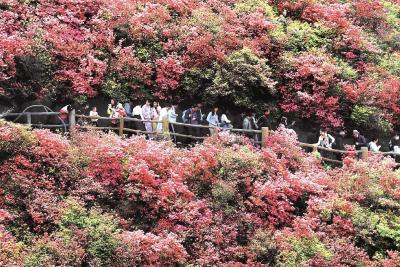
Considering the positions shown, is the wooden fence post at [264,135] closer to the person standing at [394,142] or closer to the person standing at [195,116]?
the person standing at [195,116]

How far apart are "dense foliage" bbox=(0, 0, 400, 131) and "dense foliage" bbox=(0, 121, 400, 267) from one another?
4932 millimetres

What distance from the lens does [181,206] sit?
20.0 m

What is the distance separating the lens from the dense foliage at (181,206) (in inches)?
714

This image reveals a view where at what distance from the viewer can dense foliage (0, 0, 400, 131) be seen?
26.0m

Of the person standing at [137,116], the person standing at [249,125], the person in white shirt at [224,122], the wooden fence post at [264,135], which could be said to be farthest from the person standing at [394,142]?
the person standing at [137,116]

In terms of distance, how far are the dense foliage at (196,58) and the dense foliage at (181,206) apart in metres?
4.93

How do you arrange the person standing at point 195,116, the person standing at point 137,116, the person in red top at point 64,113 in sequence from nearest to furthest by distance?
the person in red top at point 64,113
the person standing at point 195,116
the person standing at point 137,116

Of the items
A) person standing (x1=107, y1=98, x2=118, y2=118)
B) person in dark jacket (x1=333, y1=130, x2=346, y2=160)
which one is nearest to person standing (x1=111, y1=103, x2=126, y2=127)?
person standing (x1=107, y1=98, x2=118, y2=118)

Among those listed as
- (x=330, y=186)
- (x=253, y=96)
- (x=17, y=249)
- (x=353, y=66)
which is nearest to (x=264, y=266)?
(x=330, y=186)

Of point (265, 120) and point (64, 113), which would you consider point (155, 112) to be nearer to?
point (64, 113)

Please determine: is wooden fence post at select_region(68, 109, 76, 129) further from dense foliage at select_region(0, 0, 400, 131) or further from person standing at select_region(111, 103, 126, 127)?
dense foliage at select_region(0, 0, 400, 131)

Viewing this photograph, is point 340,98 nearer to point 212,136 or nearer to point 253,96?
point 253,96

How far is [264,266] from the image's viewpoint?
63.6ft

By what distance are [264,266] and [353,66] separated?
43.6 feet
